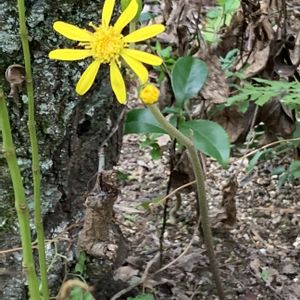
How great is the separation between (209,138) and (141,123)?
0.39ft

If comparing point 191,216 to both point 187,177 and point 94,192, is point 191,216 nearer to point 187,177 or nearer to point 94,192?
point 187,177

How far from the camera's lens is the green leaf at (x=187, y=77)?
1384 mm

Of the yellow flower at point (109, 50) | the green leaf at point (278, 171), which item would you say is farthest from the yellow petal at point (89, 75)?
the green leaf at point (278, 171)

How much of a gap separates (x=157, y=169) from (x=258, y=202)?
0.31 meters

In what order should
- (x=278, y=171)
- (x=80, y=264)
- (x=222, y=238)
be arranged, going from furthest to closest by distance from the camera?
(x=278, y=171)
(x=222, y=238)
(x=80, y=264)

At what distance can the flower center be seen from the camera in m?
0.85

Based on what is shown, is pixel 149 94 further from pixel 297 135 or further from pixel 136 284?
pixel 297 135

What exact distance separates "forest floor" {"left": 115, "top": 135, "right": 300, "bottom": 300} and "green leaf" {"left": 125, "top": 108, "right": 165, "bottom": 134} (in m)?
0.14

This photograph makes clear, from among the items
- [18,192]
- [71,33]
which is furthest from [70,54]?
[18,192]

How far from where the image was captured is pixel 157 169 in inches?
79.4

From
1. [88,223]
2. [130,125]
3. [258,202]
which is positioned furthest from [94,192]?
[258,202]

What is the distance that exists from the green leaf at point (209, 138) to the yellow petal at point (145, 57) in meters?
0.51

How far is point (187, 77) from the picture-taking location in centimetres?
139

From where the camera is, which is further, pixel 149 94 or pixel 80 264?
pixel 80 264
